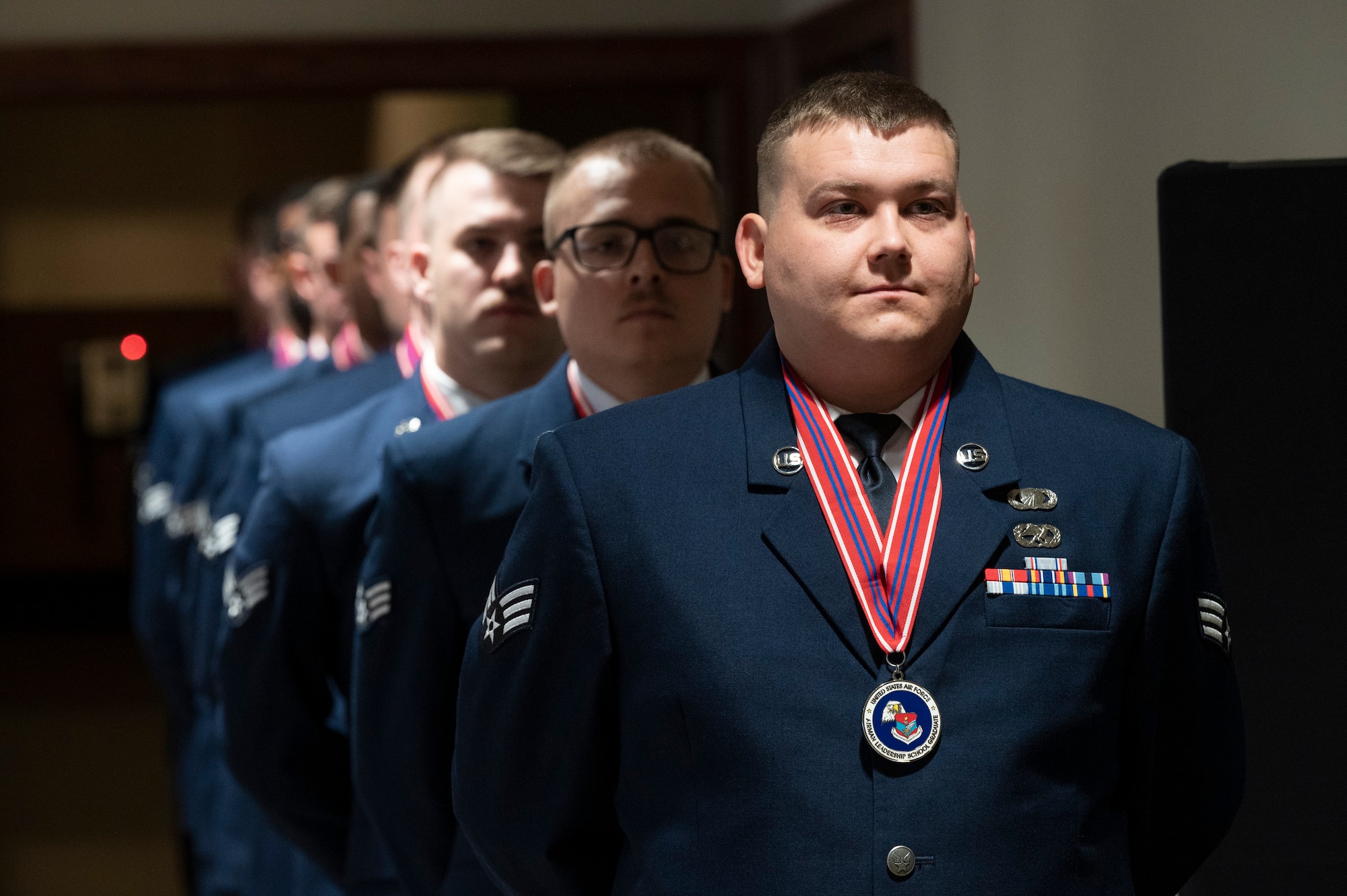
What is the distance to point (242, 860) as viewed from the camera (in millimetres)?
4348

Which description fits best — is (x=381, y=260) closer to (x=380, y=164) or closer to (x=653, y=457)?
(x=653, y=457)

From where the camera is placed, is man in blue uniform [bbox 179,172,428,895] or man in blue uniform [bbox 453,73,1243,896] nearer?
man in blue uniform [bbox 453,73,1243,896]

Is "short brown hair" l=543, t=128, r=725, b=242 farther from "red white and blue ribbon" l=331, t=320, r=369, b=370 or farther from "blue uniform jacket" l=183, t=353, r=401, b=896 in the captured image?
"red white and blue ribbon" l=331, t=320, r=369, b=370

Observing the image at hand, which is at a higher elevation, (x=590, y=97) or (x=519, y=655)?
(x=590, y=97)

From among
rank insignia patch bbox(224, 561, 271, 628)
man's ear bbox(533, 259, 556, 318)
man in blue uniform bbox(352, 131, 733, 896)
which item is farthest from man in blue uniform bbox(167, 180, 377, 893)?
man's ear bbox(533, 259, 556, 318)

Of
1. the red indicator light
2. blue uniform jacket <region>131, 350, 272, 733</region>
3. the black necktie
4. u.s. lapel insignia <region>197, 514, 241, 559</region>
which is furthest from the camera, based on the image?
the red indicator light

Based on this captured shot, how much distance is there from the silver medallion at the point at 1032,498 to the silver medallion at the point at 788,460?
0.21 m

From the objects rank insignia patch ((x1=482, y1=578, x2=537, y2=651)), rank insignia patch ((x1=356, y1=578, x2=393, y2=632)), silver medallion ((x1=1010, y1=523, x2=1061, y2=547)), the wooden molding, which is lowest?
rank insignia patch ((x1=356, y1=578, x2=393, y2=632))

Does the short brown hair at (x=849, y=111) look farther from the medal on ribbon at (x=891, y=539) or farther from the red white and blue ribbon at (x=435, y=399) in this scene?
the red white and blue ribbon at (x=435, y=399)

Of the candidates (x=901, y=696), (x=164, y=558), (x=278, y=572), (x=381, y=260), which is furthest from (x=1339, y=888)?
(x=164, y=558)

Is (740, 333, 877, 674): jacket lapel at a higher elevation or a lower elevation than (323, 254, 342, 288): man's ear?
lower

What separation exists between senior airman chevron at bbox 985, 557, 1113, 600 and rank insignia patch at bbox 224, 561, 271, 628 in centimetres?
165

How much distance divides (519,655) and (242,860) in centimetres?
284

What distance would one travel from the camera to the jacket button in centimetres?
158
